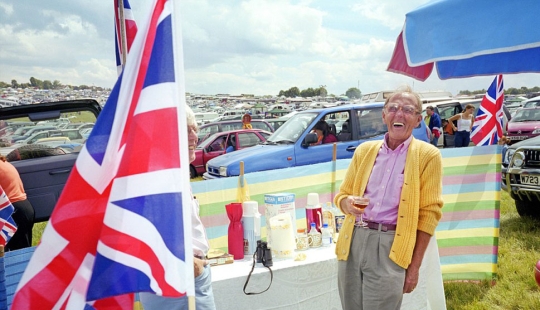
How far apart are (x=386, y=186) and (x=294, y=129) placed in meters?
5.73

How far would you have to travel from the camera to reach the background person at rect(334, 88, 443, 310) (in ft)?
8.75

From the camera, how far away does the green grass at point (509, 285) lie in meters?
4.34

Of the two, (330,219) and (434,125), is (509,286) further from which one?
(434,125)

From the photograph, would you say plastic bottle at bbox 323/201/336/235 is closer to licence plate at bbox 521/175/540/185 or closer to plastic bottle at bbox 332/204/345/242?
plastic bottle at bbox 332/204/345/242

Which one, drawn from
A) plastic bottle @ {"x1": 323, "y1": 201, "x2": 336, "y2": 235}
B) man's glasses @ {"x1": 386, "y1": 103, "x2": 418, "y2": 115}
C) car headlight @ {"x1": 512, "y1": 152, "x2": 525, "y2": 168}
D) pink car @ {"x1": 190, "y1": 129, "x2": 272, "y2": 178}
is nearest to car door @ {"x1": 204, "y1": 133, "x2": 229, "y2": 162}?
pink car @ {"x1": 190, "y1": 129, "x2": 272, "y2": 178}

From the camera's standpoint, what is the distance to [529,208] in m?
6.96

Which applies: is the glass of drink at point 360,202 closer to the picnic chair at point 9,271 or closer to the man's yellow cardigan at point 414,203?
the man's yellow cardigan at point 414,203

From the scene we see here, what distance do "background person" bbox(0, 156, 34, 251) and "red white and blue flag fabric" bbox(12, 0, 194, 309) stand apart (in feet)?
12.0

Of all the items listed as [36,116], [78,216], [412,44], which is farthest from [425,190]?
[36,116]

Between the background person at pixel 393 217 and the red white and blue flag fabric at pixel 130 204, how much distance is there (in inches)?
54.4

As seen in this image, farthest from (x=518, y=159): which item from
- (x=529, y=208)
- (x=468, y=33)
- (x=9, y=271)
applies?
(x=9, y=271)

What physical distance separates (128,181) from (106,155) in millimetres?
129

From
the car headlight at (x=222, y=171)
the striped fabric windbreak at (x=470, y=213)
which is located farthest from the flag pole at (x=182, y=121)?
the car headlight at (x=222, y=171)

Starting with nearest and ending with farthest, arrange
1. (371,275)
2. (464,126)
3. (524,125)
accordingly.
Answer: (371,275) → (464,126) → (524,125)
